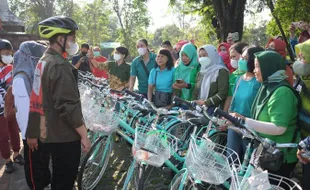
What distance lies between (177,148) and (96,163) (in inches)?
47.9

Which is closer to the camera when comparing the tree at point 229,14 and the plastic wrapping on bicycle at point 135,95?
the plastic wrapping on bicycle at point 135,95

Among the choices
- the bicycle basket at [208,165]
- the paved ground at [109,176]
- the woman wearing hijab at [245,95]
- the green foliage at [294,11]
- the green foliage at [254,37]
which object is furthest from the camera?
the green foliage at [254,37]

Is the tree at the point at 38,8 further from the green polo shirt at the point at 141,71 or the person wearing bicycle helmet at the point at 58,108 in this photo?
the person wearing bicycle helmet at the point at 58,108

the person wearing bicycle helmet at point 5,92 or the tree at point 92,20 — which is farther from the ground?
the tree at point 92,20

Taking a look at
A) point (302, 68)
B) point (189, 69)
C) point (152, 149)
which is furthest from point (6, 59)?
point (302, 68)

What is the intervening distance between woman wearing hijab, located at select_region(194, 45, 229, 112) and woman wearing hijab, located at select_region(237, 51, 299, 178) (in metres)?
1.27

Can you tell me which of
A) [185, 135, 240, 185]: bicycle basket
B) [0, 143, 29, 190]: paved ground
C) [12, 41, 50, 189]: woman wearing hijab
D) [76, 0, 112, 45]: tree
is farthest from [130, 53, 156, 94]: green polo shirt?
[76, 0, 112, 45]: tree

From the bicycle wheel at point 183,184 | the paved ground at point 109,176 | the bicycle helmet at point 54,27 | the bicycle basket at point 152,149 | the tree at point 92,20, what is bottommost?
the paved ground at point 109,176

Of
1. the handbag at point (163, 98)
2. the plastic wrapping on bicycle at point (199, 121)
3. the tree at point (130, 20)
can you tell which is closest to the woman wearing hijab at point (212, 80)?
the plastic wrapping on bicycle at point (199, 121)

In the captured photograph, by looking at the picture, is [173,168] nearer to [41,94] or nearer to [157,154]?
[157,154]

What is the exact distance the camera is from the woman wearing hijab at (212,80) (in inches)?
159

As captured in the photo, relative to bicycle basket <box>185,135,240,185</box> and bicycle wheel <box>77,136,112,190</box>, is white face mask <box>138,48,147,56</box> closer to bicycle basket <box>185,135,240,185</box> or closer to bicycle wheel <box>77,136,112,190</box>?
bicycle wheel <box>77,136,112,190</box>

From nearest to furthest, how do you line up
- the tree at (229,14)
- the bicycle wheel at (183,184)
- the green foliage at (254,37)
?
the bicycle wheel at (183,184)
the tree at (229,14)
the green foliage at (254,37)

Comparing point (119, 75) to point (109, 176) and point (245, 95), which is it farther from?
point (245, 95)
